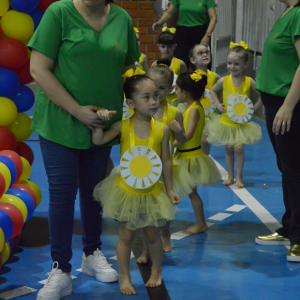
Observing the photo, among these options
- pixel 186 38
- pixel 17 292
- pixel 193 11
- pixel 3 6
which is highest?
pixel 193 11

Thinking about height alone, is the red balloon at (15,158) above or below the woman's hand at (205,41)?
below

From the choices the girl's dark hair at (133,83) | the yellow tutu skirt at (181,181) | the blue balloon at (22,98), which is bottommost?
the yellow tutu skirt at (181,181)

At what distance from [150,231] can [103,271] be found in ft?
1.23

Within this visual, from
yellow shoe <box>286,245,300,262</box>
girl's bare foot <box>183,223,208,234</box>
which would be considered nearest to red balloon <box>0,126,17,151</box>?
girl's bare foot <box>183,223,208,234</box>

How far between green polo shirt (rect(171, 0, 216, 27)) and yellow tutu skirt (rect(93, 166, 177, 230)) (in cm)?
442

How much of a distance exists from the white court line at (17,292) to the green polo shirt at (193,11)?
4.77 meters

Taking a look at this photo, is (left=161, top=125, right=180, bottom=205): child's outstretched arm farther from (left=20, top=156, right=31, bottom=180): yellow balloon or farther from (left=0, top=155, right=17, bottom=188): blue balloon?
(left=20, top=156, right=31, bottom=180): yellow balloon

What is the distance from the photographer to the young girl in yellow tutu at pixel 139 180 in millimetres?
2414

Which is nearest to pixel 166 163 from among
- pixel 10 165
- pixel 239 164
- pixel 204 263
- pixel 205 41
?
pixel 204 263

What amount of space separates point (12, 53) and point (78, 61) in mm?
866

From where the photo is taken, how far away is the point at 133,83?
2.43 m

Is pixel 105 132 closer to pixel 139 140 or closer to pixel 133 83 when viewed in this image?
pixel 139 140

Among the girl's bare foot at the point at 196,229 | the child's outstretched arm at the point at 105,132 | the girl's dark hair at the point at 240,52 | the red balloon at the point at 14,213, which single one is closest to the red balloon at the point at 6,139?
the red balloon at the point at 14,213

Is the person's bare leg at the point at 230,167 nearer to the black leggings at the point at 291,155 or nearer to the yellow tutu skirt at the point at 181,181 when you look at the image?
the black leggings at the point at 291,155
